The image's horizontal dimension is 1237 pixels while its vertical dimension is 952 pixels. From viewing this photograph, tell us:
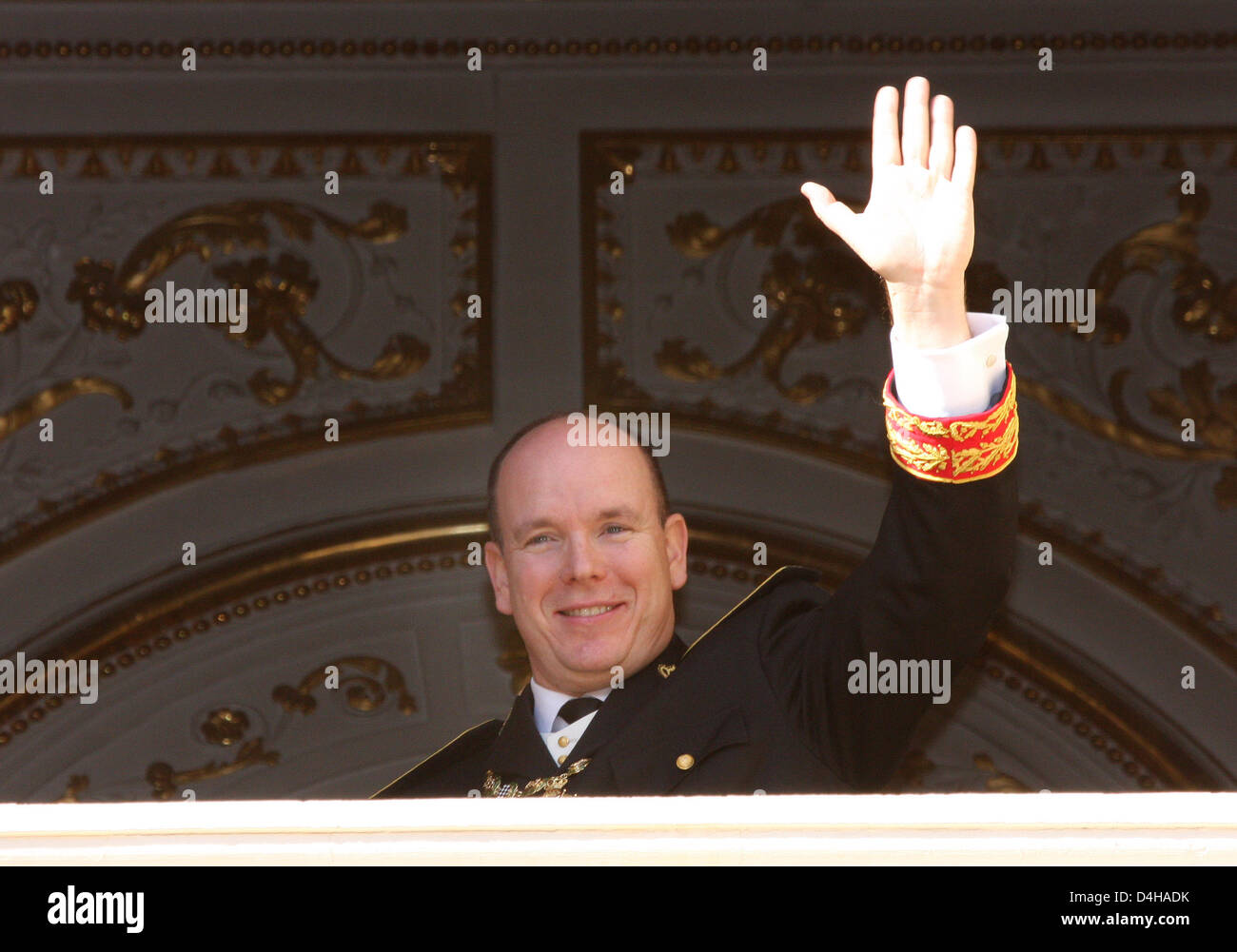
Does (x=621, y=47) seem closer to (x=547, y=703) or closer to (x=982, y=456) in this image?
(x=547, y=703)

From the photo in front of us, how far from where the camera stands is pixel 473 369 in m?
3.12

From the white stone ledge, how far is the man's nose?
40.2 inches

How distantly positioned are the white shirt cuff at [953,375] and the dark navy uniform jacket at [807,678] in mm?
78

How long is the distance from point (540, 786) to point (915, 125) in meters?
0.80

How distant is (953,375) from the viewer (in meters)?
1.76

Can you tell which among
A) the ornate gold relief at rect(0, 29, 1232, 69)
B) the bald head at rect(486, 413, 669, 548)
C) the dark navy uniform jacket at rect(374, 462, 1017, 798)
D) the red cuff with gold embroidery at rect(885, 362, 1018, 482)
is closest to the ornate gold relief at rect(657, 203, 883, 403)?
the ornate gold relief at rect(0, 29, 1232, 69)

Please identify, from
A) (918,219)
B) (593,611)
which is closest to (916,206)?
(918,219)

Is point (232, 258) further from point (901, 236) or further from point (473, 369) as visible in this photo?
point (901, 236)

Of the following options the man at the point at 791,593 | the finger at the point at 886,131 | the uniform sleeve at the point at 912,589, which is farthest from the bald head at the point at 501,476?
the finger at the point at 886,131

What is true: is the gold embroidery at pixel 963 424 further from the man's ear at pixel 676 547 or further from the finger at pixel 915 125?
the man's ear at pixel 676 547

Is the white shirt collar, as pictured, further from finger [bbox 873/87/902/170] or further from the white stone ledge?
the white stone ledge

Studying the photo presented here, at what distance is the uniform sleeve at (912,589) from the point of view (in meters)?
1.80
